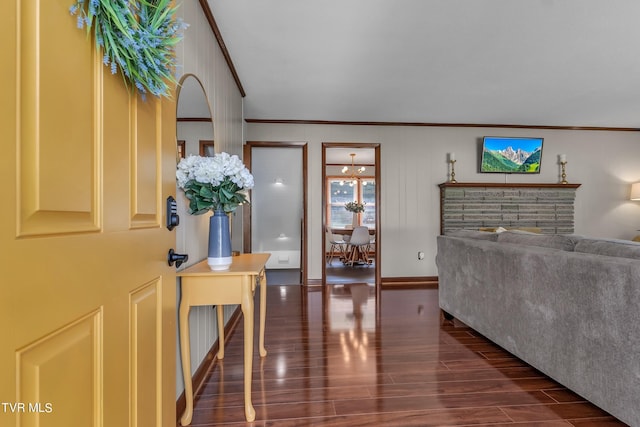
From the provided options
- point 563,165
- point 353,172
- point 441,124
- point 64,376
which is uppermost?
point 441,124

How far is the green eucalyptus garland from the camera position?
71 centimetres

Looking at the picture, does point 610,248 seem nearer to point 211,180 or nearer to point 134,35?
point 211,180

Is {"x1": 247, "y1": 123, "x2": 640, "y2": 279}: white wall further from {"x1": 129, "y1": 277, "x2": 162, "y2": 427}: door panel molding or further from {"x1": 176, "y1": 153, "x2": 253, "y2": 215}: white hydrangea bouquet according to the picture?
{"x1": 129, "y1": 277, "x2": 162, "y2": 427}: door panel molding

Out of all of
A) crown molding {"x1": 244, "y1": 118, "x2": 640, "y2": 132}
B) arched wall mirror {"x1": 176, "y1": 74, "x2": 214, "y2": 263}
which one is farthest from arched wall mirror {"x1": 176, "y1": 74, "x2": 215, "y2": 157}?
crown molding {"x1": 244, "y1": 118, "x2": 640, "y2": 132}

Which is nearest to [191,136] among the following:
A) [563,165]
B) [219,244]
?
[219,244]

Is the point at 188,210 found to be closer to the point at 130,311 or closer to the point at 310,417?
the point at 130,311

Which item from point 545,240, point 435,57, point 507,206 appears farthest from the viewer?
point 507,206

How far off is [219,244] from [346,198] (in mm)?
7090

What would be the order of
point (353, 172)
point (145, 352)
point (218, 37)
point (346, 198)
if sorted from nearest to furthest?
point (145, 352) < point (218, 37) < point (353, 172) < point (346, 198)

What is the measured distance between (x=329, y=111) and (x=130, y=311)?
3778mm

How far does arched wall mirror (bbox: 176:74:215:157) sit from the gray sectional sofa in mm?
2153

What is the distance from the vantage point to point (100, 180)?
775 mm

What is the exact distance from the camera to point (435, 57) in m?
2.82

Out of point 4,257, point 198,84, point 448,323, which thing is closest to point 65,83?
point 4,257
